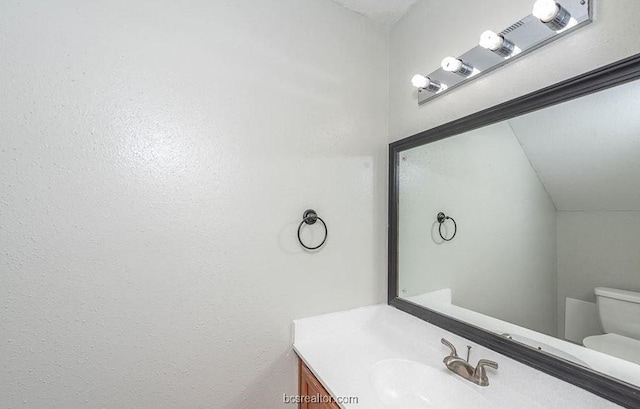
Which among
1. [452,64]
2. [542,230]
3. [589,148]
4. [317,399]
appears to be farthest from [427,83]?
[317,399]

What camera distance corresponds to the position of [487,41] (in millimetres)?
918

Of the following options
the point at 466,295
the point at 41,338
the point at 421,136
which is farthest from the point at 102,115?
the point at 466,295

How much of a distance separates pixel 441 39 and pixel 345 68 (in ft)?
1.51

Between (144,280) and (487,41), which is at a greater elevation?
(487,41)

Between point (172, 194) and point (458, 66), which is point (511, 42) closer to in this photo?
point (458, 66)

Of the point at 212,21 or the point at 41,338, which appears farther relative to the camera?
the point at 212,21

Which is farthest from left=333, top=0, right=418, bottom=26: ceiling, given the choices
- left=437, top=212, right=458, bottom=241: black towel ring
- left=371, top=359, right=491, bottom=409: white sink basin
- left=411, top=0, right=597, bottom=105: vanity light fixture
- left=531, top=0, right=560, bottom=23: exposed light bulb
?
left=371, top=359, right=491, bottom=409: white sink basin

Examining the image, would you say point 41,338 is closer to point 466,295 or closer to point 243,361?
point 243,361

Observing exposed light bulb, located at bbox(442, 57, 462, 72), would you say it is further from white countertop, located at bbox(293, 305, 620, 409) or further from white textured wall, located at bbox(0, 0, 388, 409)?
white countertop, located at bbox(293, 305, 620, 409)

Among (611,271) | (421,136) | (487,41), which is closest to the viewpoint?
(611,271)

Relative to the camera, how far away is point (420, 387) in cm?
104

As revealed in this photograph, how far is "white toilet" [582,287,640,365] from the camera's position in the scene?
0.72 m

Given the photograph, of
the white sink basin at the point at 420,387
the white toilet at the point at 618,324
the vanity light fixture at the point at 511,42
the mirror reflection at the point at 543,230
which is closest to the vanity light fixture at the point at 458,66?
the vanity light fixture at the point at 511,42

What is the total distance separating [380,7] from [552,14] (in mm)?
863
